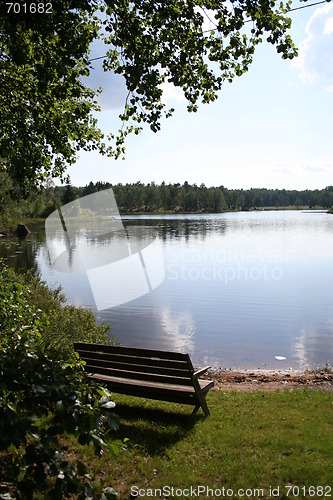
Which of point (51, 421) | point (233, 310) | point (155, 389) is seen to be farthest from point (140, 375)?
point (233, 310)

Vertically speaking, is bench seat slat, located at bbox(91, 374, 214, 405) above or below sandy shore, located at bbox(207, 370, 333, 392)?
above

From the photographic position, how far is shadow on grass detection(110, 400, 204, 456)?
5.14 m

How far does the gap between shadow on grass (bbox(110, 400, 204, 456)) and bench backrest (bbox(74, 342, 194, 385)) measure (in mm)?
599

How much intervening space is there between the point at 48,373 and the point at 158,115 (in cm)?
465

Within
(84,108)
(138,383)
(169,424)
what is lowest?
(169,424)

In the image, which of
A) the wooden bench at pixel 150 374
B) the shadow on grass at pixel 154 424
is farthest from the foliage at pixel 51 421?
the wooden bench at pixel 150 374

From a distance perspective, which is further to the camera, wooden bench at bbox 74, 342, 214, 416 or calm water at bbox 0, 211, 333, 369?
calm water at bbox 0, 211, 333, 369

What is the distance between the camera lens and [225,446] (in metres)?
4.98

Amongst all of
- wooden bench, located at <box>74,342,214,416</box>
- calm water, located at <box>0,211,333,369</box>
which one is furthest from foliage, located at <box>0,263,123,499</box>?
calm water, located at <box>0,211,333,369</box>

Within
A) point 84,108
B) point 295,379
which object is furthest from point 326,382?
point 84,108

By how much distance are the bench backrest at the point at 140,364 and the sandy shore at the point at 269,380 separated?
3.03 m

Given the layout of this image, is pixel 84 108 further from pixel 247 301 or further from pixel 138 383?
pixel 247 301

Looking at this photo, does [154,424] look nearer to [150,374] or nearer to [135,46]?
[150,374]

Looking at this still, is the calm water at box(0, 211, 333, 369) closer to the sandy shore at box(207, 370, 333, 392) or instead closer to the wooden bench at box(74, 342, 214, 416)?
the sandy shore at box(207, 370, 333, 392)
